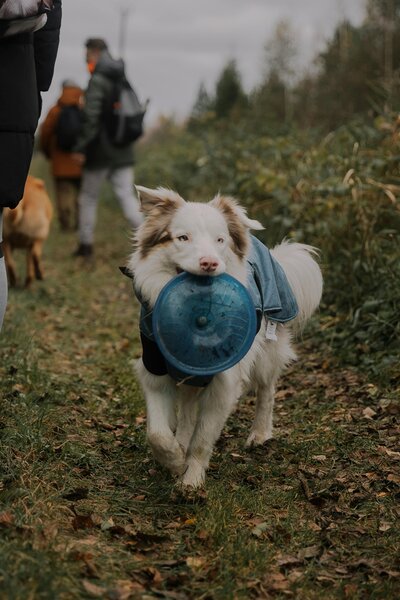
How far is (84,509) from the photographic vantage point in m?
3.54

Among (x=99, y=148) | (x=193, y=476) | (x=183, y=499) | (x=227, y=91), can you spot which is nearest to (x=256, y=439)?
(x=193, y=476)

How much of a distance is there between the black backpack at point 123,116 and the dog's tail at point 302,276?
5.64 meters

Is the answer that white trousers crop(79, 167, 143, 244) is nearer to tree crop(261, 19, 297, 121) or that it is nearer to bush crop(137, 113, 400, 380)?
bush crop(137, 113, 400, 380)

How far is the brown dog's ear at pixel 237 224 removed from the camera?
12.8 ft

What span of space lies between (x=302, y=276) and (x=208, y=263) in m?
1.51

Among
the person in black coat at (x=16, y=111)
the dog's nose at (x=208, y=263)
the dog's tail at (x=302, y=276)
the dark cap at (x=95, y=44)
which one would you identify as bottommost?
the dog's tail at (x=302, y=276)

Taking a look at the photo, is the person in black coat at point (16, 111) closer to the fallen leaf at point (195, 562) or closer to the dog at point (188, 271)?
the dog at point (188, 271)

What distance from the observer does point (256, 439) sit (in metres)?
4.77

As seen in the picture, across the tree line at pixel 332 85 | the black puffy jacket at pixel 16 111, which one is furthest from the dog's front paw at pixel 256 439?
the tree line at pixel 332 85

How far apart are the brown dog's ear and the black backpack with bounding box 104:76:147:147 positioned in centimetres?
648

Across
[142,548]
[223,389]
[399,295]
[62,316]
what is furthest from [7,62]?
[62,316]

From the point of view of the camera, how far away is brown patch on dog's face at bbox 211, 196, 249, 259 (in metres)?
3.90

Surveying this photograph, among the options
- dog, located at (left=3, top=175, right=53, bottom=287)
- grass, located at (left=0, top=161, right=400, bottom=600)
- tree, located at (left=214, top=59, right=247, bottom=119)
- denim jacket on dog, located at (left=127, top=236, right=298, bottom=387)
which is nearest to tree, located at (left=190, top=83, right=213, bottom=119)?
tree, located at (left=214, top=59, right=247, bottom=119)

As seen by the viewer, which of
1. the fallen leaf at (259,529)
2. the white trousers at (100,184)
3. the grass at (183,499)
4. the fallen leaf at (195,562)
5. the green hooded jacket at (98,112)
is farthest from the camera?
the white trousers at (100,184)
